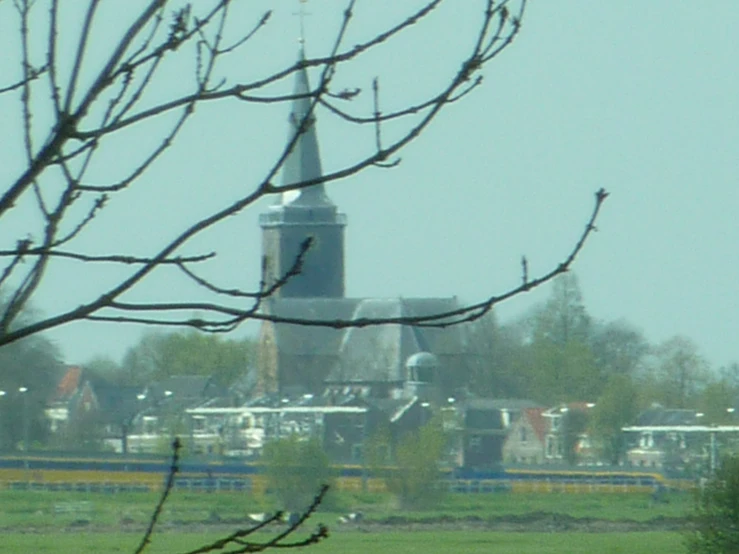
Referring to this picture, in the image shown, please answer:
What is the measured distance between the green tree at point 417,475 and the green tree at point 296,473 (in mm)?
2743

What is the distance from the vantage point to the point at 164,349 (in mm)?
78625

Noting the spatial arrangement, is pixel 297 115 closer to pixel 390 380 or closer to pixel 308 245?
pixel 308 245

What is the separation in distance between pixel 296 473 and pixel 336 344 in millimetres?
37427

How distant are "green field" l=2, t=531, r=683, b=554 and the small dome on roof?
117 feet

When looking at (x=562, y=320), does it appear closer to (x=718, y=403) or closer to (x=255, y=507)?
(x=718, y=403)

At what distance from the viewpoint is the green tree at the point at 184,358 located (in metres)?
77.6

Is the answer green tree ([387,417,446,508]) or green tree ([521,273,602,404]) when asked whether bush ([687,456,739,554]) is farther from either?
green tree ([521,273,602,404])

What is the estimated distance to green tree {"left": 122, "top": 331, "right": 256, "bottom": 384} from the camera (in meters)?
77.6

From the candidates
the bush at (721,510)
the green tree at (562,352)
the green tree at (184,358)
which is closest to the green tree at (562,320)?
the green tree at (562,352)

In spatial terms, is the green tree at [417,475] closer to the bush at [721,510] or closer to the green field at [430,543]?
the green field at [430,543]

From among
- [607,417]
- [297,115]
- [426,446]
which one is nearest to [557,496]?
[426,446]

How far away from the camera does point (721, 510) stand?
1953cm

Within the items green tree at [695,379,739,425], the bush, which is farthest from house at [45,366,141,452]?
the bush

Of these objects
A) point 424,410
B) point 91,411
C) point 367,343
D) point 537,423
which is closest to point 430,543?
point 91,411
